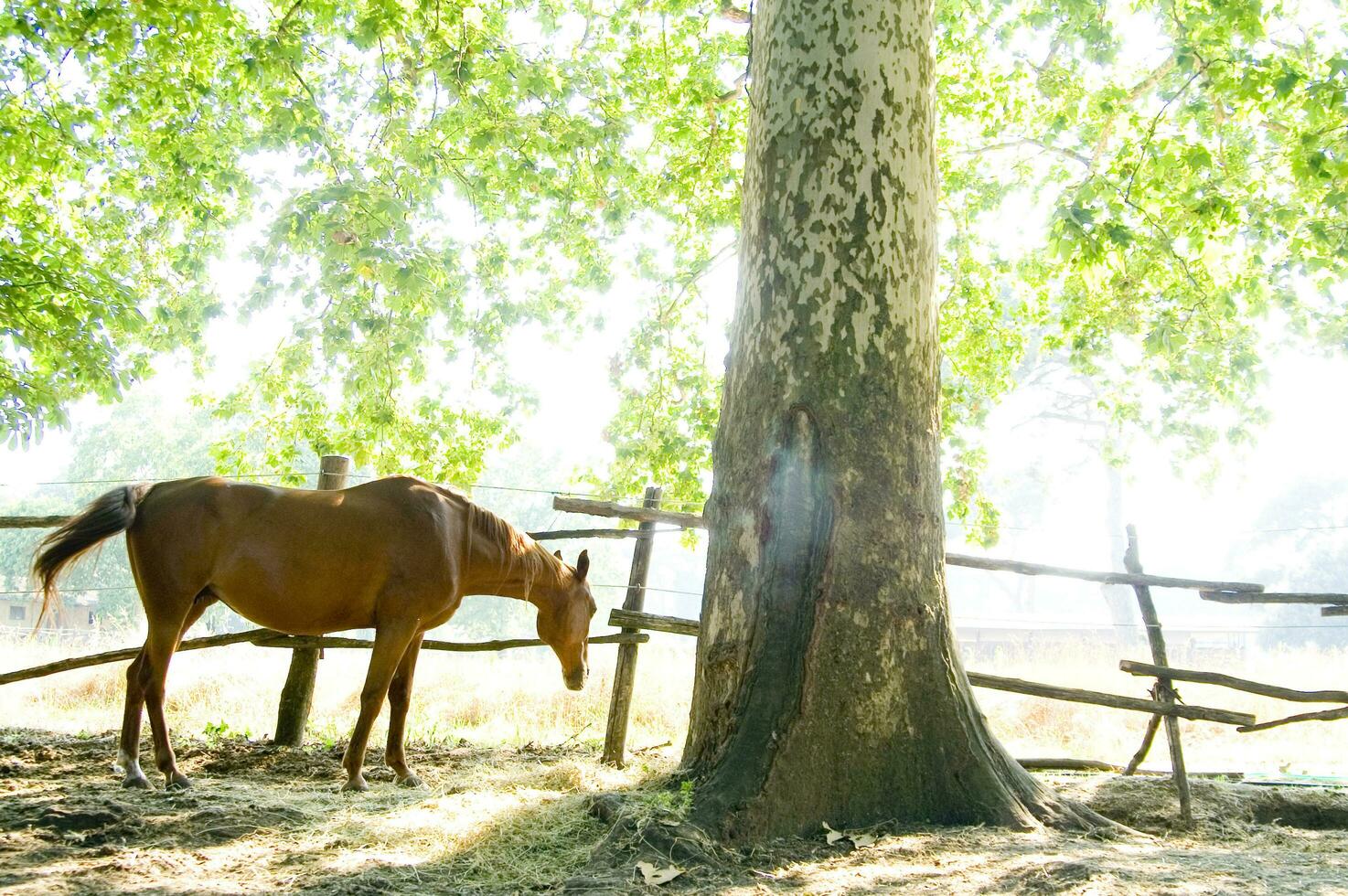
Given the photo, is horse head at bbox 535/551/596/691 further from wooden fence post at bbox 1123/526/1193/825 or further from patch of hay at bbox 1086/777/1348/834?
wooden fence post at bbox 1123/526/1193/825

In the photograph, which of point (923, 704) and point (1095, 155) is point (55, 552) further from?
point (1095, 155)

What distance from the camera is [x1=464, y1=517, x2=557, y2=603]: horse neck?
566 cm

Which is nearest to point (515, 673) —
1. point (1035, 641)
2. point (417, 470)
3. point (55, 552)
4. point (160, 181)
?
point (417, 470)

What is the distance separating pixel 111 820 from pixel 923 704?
10.5ft

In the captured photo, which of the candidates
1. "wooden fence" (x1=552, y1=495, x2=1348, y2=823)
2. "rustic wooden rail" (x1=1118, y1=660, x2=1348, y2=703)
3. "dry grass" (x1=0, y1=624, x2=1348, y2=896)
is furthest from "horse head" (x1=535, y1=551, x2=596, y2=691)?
"rustic wooden rail" (x1=1118, y1=660, x2=1348, y2=703)

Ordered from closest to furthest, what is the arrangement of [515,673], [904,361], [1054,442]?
[904,361] → [515,673] → [1054,442]

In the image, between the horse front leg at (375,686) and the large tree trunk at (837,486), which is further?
the horse front leg at (375,686)

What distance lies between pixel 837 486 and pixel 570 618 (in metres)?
2.74

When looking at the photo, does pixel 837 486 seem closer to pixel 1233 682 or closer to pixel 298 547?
pixel 298 547

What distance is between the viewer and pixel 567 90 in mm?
8977

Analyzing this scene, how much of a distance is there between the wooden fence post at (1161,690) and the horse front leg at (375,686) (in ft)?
13.5

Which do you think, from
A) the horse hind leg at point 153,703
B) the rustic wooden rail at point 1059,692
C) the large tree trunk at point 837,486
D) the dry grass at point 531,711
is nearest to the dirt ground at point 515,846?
the horse hind leg at point 153,703

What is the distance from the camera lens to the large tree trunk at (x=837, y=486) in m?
3.65

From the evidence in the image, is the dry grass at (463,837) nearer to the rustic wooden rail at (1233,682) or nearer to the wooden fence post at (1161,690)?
the wooden fence post at (1161,690)
